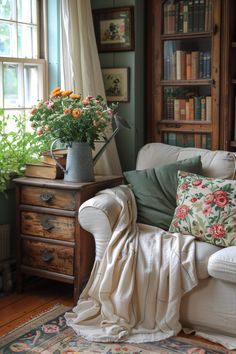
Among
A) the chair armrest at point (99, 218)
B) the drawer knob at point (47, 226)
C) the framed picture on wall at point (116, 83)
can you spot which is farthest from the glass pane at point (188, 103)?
the drawer knob at point (47, 226)

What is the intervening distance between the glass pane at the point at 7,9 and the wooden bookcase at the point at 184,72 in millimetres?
1063

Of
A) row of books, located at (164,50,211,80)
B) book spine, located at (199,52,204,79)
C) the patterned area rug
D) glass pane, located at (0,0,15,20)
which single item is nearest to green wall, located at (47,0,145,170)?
row of books, located at (164,50,211,80)

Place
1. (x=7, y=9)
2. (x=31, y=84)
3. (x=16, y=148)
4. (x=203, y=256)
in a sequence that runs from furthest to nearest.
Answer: (x=31, y=84), (x=7, y=9), (x=16, y=148), (x=203, y=256)

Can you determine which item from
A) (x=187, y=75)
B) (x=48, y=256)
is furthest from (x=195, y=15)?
(x=48, y=256)

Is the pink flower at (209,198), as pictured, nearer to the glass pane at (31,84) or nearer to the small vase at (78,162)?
the small vase at (78,162)

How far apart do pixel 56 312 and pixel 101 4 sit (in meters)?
2.32

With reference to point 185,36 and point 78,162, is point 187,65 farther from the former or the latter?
point 78,162

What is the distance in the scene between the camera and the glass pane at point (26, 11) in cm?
392

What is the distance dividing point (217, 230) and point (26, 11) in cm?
207

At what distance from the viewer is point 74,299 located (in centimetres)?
343

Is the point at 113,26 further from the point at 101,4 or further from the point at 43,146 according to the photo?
the point at 43,146

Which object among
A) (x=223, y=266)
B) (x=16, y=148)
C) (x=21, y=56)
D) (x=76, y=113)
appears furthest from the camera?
(x=21, y=56)

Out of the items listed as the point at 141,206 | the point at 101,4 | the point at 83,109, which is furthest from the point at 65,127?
the point at 101,4

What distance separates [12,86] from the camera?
12.8 ft
